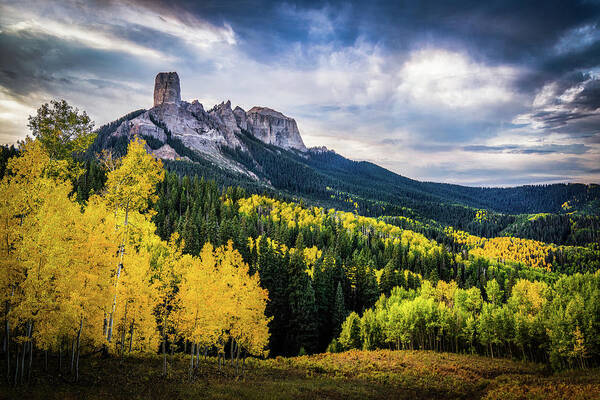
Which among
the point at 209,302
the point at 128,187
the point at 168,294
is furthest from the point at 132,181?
the point at 209,302

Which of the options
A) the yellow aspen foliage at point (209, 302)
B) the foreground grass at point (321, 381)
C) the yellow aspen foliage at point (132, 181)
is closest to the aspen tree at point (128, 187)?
the yellow aspen foliage at point (132, 181)

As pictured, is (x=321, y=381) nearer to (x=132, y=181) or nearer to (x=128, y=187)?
(x=128, y=187)

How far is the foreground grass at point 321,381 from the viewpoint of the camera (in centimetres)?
1658

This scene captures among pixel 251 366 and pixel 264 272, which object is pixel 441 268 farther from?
pixel 251 366

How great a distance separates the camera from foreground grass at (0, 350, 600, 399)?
54.4 feet

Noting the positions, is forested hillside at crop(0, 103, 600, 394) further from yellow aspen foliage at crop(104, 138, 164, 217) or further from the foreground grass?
the foreground grass

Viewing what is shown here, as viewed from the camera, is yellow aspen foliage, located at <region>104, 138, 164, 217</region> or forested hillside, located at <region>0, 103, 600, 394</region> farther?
yellow aspen foliage, located at <region>104, 138, 164, 217</region>

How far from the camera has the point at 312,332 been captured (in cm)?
5547

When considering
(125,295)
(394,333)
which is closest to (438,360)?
(394,333)

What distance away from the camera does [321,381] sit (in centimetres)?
2938

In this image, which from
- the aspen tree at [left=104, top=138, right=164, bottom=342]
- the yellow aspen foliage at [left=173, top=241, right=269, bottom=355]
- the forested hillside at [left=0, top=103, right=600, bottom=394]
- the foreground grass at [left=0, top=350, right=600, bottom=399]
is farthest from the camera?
the yellow aspen foliage at [left=173, top=241, right=269, bottom=355]

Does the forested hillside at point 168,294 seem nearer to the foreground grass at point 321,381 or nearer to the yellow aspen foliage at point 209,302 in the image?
the yellow aspen foliage at point 209,302

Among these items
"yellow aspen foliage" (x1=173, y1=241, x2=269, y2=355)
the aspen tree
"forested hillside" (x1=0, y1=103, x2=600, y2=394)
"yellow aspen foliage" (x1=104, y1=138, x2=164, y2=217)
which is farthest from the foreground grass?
"yellow aspen foliage" (x1=104, y1=138, x2=164, y2=217)

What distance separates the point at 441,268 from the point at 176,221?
10435 cm
